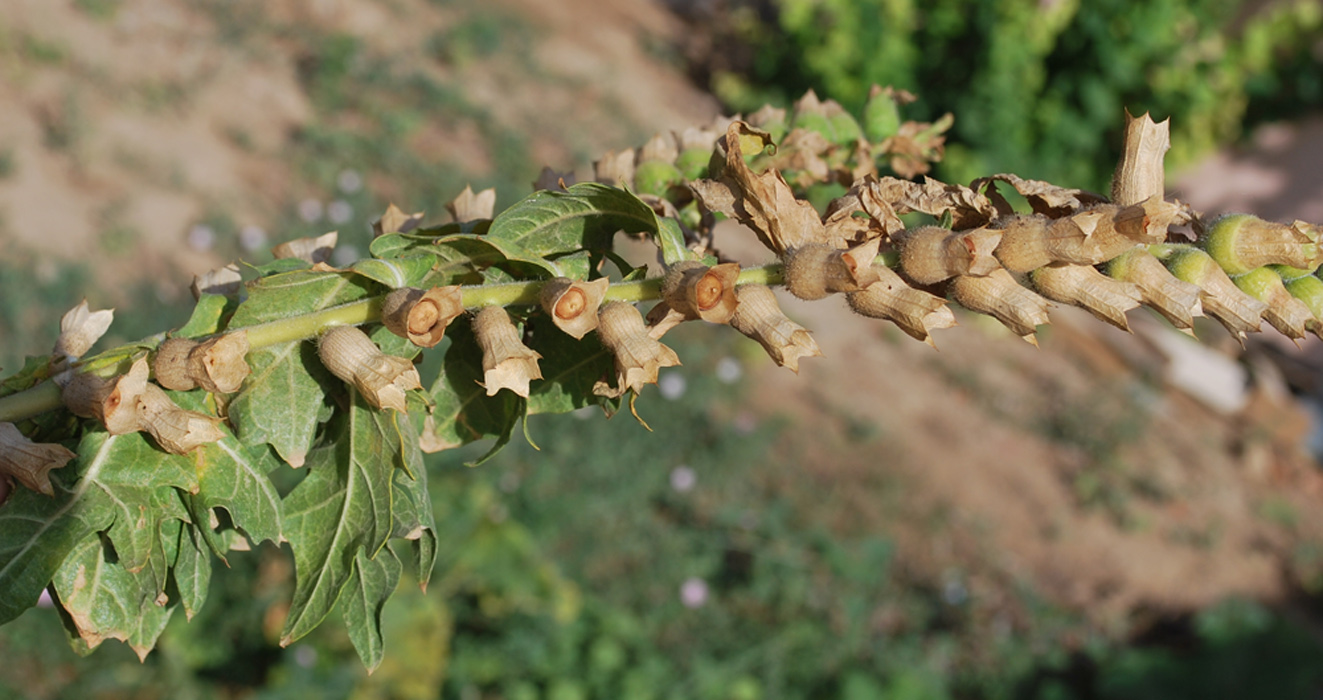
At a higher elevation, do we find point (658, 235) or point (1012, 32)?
point (658, 235)

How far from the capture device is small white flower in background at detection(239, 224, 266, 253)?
522 centimetres

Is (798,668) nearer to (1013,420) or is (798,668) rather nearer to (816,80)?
(1013,420)

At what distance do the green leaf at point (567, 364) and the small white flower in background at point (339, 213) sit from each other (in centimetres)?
464

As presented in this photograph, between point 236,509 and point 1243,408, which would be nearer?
point 236,509

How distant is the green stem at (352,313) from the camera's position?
0.98 meters

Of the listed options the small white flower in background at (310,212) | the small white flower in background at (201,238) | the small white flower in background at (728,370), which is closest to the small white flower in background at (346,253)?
the small white flower in background at (310,212)

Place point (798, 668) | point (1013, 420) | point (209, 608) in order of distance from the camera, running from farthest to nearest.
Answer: point (1013, 420) < point (798, 668) < point (209, 608)

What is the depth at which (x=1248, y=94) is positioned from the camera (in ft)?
25.4

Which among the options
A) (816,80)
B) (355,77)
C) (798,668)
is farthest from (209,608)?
(816,80)

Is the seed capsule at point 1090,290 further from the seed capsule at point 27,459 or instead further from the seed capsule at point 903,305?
the seed capsule at point 27,459

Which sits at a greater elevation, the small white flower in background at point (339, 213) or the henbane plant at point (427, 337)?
the henbane plant at point (427, 337)

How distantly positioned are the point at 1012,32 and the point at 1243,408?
3.30m

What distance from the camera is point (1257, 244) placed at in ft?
3.06

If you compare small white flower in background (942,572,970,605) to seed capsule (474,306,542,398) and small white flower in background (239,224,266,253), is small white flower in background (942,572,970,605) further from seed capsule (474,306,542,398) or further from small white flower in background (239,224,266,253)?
seed capsule (474,306,542,398)
